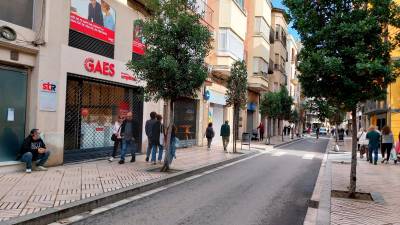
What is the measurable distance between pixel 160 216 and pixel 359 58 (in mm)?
5036

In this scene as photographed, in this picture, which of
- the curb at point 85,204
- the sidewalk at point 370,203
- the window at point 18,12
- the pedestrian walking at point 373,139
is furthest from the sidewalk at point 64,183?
the pedestrian walking at point 373,139

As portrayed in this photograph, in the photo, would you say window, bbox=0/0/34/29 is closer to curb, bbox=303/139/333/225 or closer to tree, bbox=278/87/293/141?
curb, bbox=303/139/333/225

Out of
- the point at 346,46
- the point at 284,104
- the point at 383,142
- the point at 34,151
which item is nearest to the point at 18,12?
the point at 34,151

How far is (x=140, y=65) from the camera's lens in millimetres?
13094

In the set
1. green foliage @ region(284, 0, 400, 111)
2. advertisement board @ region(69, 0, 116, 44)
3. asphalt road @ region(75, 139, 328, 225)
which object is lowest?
asphalt road @ region(75, 139, 328, 225)

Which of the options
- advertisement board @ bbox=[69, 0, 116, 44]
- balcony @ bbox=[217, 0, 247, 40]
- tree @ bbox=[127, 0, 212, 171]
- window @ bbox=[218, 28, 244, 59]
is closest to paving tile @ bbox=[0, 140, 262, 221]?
tree @ bbox=[127, 0, 212, 171]

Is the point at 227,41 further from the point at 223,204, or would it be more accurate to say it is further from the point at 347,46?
the point at 223,204

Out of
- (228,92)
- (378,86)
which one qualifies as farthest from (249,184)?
(228,92)

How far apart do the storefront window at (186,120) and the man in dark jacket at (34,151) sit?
42.2 feet

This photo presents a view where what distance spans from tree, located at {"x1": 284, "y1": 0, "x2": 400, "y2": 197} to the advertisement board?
687cm

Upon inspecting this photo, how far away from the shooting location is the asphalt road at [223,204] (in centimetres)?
747

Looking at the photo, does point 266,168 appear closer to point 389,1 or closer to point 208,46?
point 208,46

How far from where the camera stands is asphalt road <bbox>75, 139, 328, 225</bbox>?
7469 mm

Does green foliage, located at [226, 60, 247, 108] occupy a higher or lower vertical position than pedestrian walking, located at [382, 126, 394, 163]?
higher
